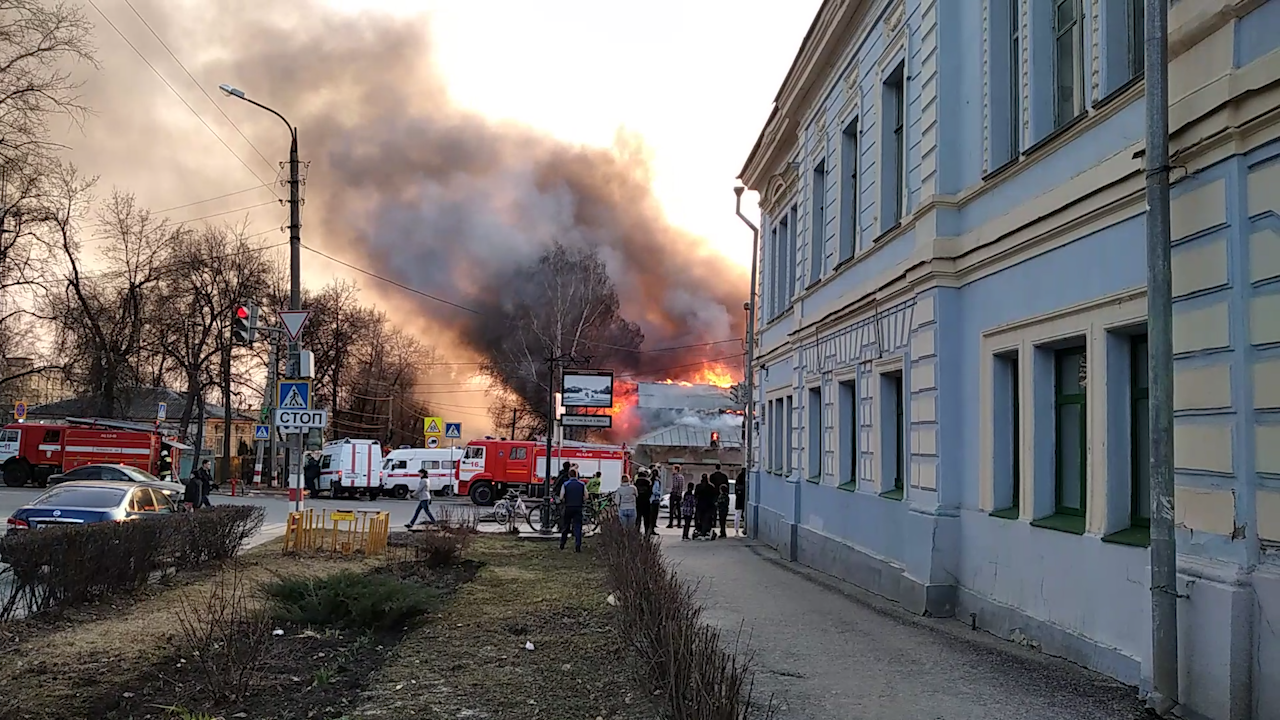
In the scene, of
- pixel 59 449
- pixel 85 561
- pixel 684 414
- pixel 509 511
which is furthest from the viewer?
pixel 684 414

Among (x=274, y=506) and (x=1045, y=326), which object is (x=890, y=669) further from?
(x=274, y=506)

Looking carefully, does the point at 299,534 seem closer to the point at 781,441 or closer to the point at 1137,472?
the point at 781,441

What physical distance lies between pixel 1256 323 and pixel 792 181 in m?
13.8

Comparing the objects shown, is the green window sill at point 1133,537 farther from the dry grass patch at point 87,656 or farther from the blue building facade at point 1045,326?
the dry grass patch at point 87,656

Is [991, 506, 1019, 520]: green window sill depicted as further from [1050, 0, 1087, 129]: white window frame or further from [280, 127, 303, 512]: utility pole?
[280, 127, 303, 512]: utility pole

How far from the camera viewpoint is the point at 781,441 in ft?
65.3

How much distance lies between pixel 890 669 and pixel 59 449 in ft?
122

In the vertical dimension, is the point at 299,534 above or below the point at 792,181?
below

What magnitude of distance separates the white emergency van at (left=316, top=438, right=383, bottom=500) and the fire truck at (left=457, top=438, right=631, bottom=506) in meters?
3.25

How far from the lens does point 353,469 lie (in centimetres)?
3728

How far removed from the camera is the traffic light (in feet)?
54.1

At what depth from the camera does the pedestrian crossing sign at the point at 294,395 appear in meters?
15.1

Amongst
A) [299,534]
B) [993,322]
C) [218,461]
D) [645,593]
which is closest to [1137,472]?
[993,322]

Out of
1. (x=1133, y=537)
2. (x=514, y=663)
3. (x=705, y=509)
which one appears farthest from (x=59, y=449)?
(x=1133, y=537)
